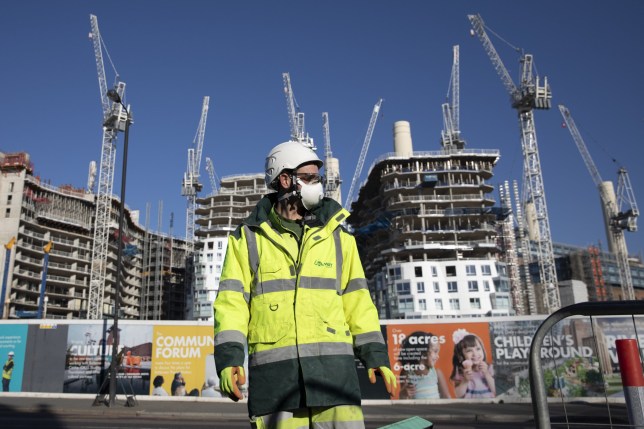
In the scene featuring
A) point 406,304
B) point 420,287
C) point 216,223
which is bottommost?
point 406,304

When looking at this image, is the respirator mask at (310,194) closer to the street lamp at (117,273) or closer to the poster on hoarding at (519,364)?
the street lamp at (117,273)

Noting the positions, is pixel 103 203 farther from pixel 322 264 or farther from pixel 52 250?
pixel 322 264

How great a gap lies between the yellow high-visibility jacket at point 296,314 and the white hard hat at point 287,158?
27cm

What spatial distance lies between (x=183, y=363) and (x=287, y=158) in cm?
2007

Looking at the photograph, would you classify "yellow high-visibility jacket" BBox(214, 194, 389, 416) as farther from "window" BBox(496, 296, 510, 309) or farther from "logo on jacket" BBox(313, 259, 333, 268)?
"window" BBox(496, 296, 510, 309)

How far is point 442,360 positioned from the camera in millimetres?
20844

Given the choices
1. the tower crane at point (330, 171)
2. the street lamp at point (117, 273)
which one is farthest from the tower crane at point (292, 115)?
the street lamp at point (117, 273)

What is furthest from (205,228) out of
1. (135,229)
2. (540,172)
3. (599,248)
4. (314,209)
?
(599,248)

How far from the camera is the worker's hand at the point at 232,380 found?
2.96 m

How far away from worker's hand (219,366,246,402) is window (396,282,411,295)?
8255 cm

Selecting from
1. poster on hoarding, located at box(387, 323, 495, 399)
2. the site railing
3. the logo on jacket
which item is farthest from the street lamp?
the site railing

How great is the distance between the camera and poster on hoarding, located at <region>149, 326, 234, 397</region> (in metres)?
21.3

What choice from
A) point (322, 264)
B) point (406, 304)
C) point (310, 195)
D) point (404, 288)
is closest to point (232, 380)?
point (322, 264)

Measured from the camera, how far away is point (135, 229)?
126m
